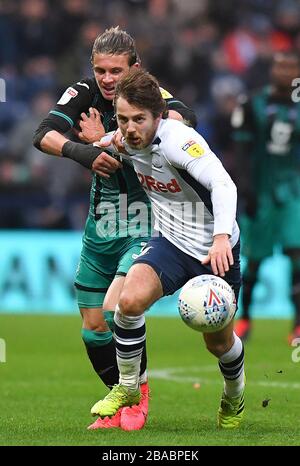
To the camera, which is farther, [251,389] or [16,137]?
[16,137]

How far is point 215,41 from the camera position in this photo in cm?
1812

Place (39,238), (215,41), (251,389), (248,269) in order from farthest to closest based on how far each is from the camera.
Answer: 1. (215,41)
2. (39,238)
3. (248,269)
4. (251,389)

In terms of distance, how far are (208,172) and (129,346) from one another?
102 centimetres

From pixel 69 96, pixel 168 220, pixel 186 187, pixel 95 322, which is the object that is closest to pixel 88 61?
pixel 69 96

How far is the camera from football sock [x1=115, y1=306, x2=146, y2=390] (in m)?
5.84

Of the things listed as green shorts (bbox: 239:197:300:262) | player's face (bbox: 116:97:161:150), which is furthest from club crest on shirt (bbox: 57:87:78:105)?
green shorts (bbox: 239:197:300:262)

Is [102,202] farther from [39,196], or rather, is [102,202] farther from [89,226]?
[39,196]

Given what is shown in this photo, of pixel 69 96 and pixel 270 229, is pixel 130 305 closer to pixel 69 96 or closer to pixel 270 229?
pixel 69 96

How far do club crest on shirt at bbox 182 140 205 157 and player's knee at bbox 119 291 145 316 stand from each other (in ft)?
2.59

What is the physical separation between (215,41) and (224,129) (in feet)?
7.22

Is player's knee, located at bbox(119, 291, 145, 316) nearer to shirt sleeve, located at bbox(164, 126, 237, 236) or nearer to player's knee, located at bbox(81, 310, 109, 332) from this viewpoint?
shirt sleeve, located at bbox(164, 126, 237, 236)

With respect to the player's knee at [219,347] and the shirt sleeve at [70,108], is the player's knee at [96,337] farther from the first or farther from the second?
the shirt sleeve at [70,108]

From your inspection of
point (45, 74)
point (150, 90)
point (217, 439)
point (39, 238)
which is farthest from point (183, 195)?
point (45, 74)
